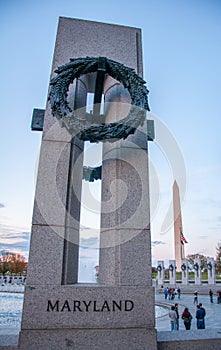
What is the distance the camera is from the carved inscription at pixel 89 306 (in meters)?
3.84

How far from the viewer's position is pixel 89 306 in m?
3.91

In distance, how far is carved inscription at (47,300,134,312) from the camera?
151 inches

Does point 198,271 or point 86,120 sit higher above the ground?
point 86,120

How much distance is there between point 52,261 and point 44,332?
0.98 meters

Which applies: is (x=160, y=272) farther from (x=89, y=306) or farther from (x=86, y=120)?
(x=86, y=120)

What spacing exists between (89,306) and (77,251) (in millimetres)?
1067

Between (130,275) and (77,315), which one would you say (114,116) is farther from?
(77,315)

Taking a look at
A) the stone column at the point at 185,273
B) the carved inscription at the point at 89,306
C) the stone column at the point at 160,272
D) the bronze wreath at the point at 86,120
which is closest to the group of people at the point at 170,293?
the stone column at the point at 185,273

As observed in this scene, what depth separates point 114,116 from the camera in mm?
5316

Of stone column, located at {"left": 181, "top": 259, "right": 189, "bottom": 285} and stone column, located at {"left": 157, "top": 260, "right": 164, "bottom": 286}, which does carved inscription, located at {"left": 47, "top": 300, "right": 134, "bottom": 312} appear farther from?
stone column, located at {"left": 157, "top": 260, "right": 164, "bottom": 286}

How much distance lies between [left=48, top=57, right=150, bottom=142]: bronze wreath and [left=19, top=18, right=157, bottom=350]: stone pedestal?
54 cm

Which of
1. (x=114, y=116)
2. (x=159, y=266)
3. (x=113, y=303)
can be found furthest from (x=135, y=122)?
(x=159, y=266)

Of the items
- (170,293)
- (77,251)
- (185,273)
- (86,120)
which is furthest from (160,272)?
(86,120)

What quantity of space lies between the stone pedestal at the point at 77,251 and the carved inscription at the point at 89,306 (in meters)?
0.01
